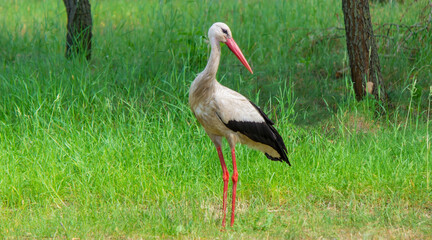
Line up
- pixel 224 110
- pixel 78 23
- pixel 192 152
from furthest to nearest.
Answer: pixel 78 23 < pixel 192 152 < pixel 224 110

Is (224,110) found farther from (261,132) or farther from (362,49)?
(362,49)

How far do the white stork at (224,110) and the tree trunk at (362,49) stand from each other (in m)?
1.96

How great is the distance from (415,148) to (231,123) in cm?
198

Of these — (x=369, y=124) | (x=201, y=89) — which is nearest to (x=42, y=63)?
(x=201, y=89)

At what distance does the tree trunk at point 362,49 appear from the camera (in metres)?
5.69

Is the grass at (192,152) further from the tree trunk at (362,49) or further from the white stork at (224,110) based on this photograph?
the white stork at (224,110)

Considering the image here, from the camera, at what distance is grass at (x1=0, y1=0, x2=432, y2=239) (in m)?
4.01

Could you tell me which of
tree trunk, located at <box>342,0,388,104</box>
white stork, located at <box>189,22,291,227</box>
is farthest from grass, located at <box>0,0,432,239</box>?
white stork, located at <box>189,22,291,227</box>

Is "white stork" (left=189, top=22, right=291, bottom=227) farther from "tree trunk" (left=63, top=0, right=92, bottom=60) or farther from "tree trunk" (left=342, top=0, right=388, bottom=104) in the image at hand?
"tree trunk" (left=63, top=0, right=92, bottom=60)

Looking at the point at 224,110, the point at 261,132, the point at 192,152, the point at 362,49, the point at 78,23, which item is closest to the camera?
the point at 224,110

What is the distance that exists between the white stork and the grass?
44cm

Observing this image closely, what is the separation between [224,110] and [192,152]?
1105 millimetres

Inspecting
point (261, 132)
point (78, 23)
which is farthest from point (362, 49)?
point (78, 23)

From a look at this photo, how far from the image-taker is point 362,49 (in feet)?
18.8
